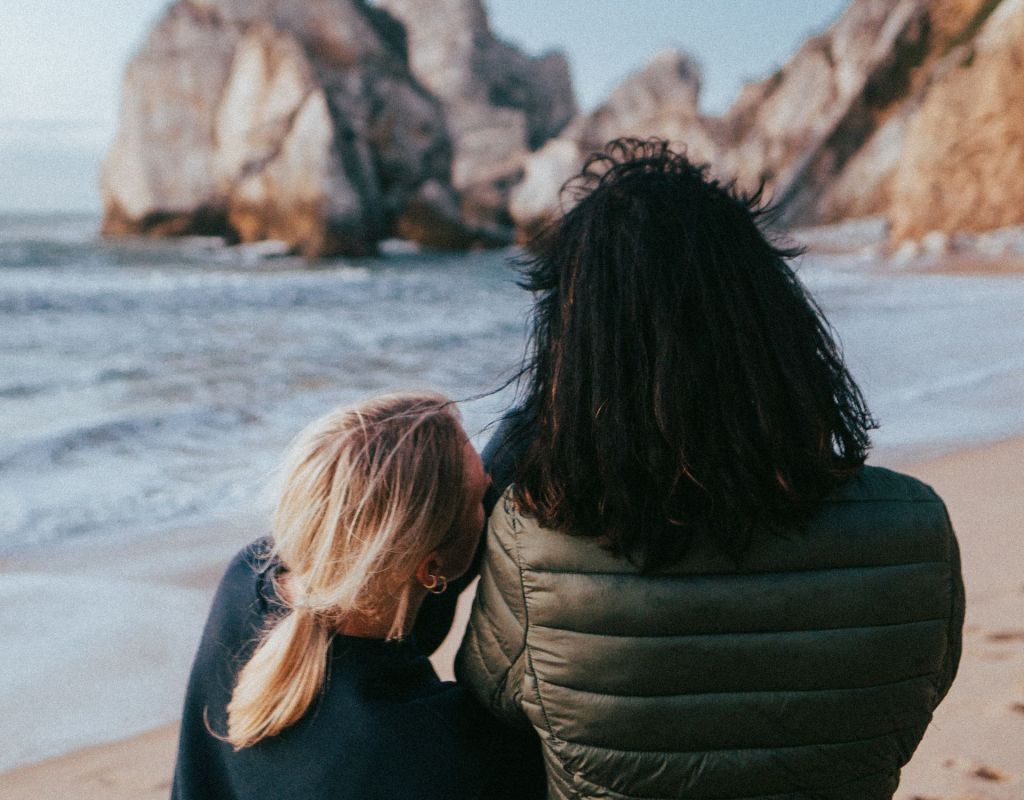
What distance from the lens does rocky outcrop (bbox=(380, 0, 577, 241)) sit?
4147 cm

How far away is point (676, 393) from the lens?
98 cm

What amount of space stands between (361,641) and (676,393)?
604mm

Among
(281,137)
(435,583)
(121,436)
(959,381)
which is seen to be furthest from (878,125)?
(435,583)

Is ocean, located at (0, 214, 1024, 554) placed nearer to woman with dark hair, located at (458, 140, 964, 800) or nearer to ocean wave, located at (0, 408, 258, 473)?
ocean wave, located at (0, 408, 258, 473)

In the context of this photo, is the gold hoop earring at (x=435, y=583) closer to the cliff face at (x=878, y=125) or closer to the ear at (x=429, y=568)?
the ear at (x=429, y=568)

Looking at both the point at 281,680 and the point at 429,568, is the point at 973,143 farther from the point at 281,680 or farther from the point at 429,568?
the point at 281,680

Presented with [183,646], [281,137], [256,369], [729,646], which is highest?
[729,646]

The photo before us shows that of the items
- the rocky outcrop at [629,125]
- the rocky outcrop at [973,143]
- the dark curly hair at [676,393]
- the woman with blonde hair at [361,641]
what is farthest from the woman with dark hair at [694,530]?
the rocky outcrop at [629,125]

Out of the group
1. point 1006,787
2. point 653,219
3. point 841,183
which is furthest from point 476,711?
point 841,183

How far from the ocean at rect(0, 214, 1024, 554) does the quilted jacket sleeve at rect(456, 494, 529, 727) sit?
21cm

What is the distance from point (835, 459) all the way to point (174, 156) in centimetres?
3582

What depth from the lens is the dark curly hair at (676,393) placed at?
3.26 feet

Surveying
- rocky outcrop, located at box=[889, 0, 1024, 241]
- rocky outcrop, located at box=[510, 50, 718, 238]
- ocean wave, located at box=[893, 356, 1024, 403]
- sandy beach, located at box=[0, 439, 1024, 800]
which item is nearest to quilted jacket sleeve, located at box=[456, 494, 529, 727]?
sandy beach, located at box=[0, 439, 1024, 800]

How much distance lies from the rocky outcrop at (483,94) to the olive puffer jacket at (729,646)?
36.3 m
